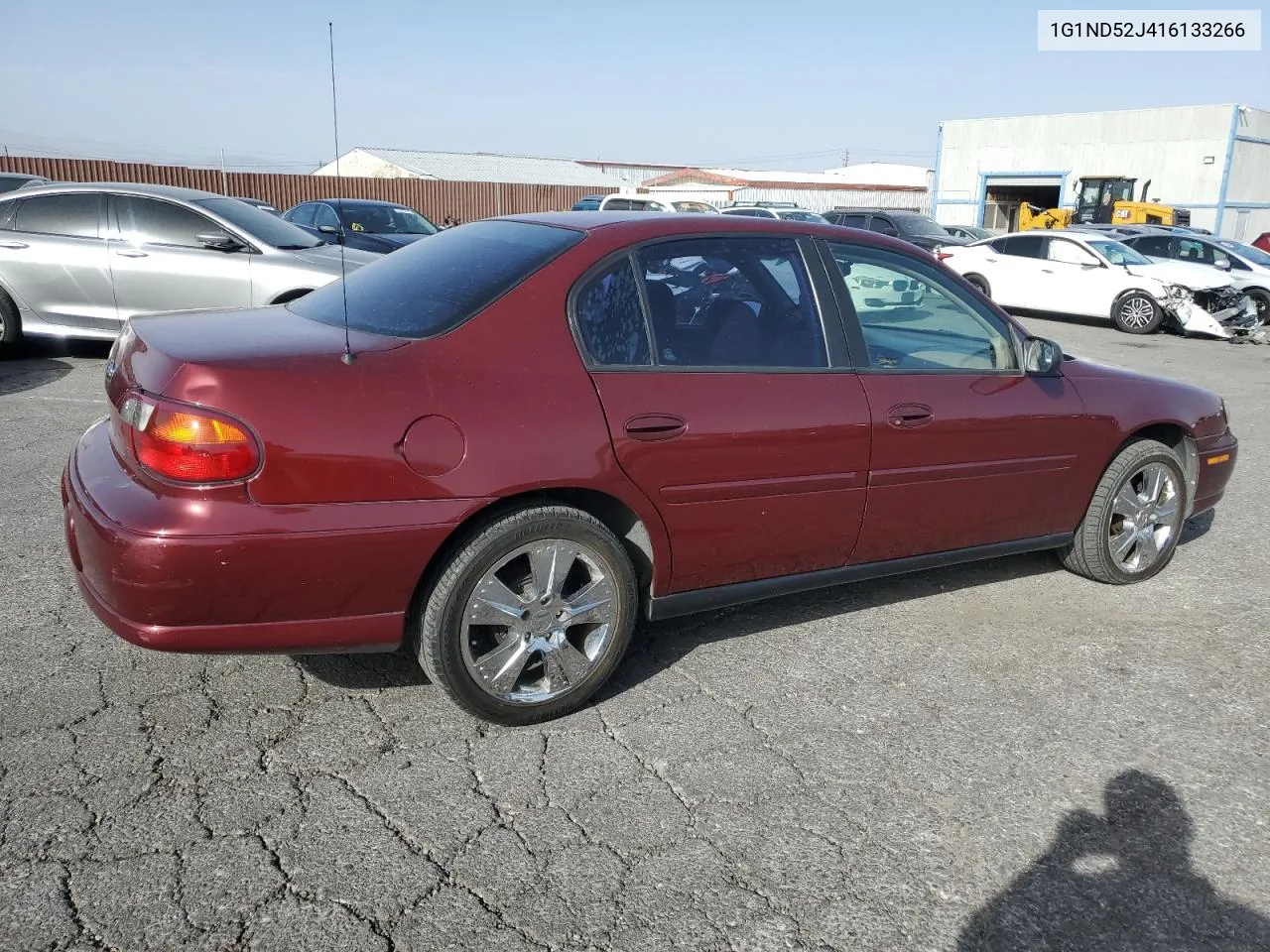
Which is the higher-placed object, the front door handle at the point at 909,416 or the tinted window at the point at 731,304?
the tinted window at the point at 731,304

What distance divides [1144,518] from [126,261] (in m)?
7.65

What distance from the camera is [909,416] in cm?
371

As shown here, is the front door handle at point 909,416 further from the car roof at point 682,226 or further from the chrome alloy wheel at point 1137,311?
the chrome alloy wheel at point 1137,311

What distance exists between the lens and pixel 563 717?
3268 mm

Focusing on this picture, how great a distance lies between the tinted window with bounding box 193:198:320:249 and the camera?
832 cm

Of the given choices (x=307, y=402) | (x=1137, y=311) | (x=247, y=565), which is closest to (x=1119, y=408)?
(x=307, y=402)

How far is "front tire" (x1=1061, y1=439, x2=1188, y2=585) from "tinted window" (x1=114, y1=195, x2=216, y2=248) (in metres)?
7.01

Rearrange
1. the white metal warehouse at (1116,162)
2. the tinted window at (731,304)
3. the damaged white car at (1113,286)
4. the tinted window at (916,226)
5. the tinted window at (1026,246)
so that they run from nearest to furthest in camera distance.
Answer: the tinted window at (731,304)
the damaged white car at (1113,286)
the tinted window at (1026,246)
the tinted window at (916,226)
the white metal warehouse at (1116,162)

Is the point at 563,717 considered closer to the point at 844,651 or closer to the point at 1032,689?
the point at 844,651

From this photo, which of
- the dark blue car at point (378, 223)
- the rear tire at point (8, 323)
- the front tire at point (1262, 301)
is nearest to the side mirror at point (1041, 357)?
the rear tire at point (8, 323)

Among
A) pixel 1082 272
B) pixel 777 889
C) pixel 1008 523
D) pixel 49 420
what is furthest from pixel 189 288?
pixel 1082 272

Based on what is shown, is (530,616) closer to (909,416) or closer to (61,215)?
(909,416)

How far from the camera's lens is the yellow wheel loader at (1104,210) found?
2831 centimetres

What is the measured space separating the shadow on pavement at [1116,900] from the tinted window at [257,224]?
24.8 ft
